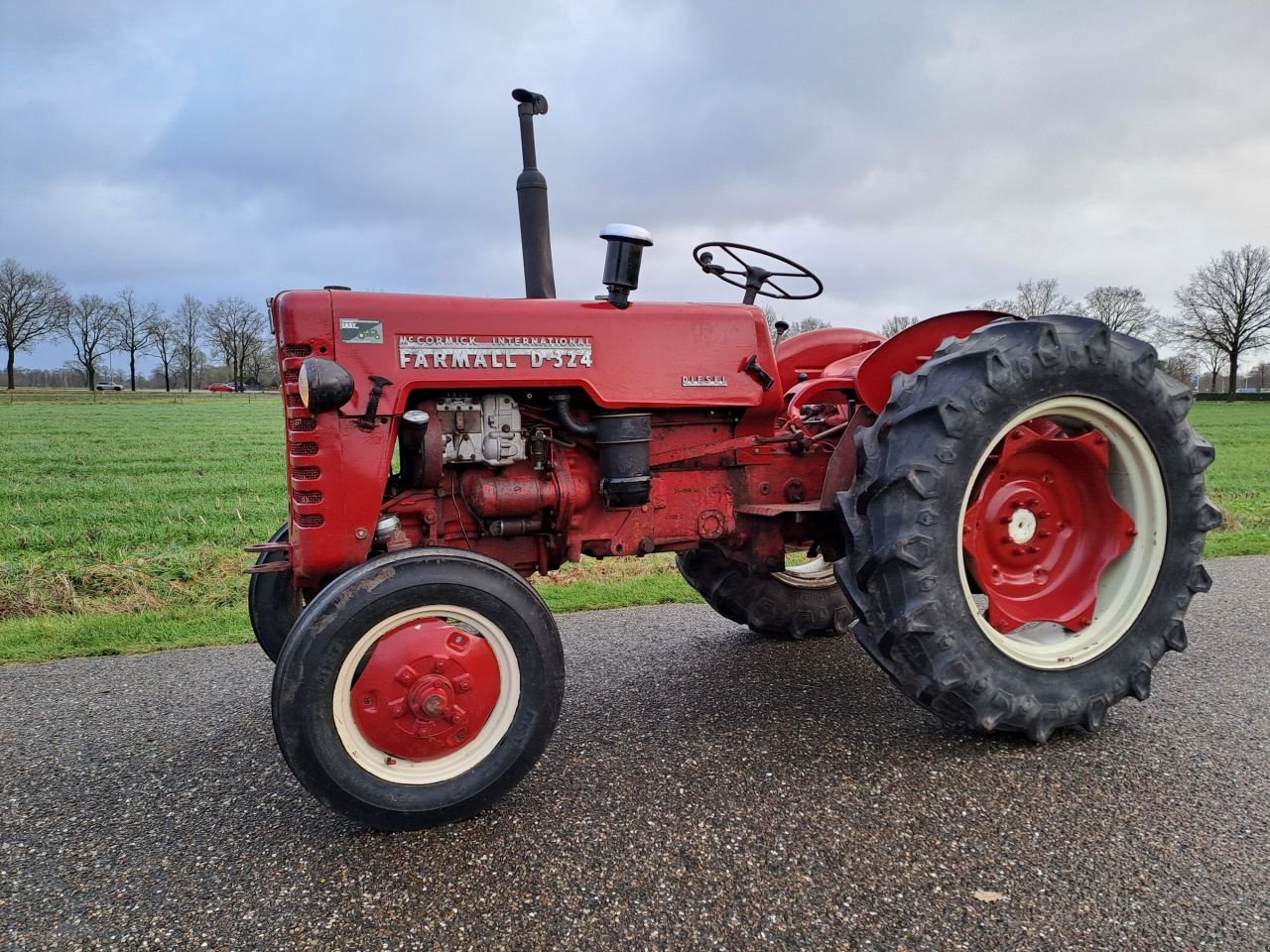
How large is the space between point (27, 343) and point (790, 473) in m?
60.6

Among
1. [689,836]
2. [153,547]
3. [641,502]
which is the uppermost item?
[641,502]

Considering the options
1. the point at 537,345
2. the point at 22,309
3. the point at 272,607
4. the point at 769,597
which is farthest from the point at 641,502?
the point at 22,309

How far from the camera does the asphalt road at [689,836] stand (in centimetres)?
185

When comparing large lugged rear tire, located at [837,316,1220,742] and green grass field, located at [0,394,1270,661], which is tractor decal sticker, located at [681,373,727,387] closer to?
large lugged rear tire, located at [837,316,1220,742]

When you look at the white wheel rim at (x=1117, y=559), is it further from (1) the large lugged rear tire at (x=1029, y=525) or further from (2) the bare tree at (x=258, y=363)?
(2) the bare tree at (x=258, y=363)

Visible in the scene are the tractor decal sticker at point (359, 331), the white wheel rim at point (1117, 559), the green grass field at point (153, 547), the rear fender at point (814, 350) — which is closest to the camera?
the tractor decal sticker at point (359, 331)

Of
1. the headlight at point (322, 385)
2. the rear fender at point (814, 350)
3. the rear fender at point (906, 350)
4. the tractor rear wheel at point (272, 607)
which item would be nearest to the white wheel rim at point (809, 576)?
the rear fender at point (814, 350)

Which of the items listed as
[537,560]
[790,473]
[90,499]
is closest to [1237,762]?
[790,473]

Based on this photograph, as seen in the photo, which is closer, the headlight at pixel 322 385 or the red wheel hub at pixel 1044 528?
the headlight at pixel 322 385

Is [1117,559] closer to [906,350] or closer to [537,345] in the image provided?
[906,350]

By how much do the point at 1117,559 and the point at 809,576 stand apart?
144cm

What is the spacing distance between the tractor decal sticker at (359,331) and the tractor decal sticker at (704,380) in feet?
3.40

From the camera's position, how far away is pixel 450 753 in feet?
7.46

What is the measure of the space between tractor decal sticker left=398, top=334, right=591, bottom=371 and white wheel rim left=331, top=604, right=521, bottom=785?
30.1 inches
